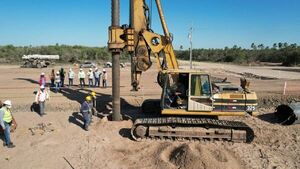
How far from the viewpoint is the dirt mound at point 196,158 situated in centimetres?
943

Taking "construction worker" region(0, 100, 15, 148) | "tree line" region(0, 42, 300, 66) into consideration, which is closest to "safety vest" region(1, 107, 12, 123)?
"construction worker" region(0, 100, 15, 148)

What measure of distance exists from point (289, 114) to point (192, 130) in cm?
600

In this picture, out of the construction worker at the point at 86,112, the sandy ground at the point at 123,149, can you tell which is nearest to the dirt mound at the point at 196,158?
the sandy ground at the point at 123,149

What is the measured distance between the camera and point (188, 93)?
40.4 ft

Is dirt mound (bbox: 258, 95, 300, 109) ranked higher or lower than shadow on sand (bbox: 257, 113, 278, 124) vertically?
higher

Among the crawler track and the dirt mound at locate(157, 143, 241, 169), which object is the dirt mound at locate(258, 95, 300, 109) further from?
the dirt mound at locate(157, 143, 241, 169)

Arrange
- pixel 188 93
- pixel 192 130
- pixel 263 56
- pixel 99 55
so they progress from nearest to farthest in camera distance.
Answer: pixel 192 130
pixel 188 93
pixel 99 55
pixel 263 56

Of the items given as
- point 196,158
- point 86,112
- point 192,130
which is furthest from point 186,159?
point 86,112

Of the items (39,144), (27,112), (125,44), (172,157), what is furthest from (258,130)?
(27,112)

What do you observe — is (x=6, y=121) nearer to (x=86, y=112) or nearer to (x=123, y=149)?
(x=86, y=112)

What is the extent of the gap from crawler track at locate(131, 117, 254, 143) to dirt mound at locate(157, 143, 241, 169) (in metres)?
1.19

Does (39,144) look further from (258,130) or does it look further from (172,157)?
(258,130)

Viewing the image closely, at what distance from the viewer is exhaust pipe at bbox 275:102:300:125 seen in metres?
14.9

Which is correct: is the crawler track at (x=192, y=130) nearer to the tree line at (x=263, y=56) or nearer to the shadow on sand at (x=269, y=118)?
the shadow on sand at (x=269, y=118)
